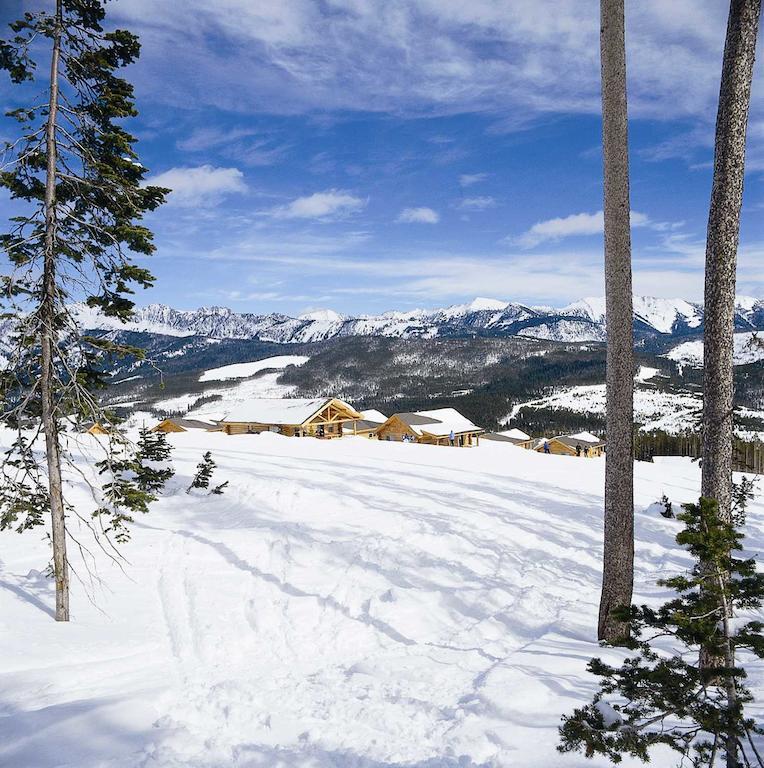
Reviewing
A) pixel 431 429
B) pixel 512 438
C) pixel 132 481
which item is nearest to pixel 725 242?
pixel 132 481

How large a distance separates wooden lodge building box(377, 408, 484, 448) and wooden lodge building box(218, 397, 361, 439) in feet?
34.2

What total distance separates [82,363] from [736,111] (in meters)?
9.37

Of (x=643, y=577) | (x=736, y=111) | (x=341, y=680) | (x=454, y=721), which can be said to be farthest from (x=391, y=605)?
(x=736, y=111)

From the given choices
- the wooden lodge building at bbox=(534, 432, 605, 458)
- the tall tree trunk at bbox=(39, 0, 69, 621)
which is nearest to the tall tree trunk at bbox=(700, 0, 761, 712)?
the tall tree trunk at bbox=(39, 0, 69, 621)

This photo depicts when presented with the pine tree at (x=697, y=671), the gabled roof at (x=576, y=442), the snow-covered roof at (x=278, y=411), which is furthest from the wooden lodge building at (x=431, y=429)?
the pine tree at (x=697, y=671)

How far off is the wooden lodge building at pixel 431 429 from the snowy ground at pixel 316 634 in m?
41.1

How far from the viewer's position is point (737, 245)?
5.66 meters

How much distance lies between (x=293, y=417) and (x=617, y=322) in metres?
40.8

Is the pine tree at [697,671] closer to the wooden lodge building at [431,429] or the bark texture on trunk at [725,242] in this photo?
the bark texture on trunk at [725,242]

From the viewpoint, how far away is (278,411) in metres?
47.2

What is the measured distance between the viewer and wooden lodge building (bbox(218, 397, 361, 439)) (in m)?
44.9

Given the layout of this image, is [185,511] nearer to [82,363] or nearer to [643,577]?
[82,363]

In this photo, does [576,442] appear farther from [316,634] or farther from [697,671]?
[697,671]

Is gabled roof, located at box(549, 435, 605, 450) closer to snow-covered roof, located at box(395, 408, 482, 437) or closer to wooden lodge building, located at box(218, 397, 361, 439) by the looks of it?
snow-covered roof, located at box(395, 408, 482, 437)
